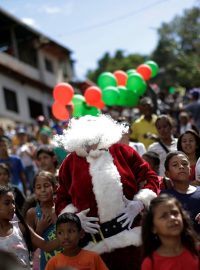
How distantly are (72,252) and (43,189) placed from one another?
1148 millimetres

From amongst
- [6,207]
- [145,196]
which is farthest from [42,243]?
[145,196]

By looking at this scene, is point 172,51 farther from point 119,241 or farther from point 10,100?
point 119,241

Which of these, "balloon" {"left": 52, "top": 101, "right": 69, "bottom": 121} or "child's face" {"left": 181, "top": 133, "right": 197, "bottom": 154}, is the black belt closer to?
"child's face" {"left": 181, "top": 133, "right": 197, "bottom": 154}

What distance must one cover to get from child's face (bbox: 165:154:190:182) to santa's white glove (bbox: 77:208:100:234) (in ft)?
2.73

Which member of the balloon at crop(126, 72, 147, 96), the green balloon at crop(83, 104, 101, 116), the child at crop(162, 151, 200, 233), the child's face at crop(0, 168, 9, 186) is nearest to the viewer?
the child at crop(162, 151, 200, 233)

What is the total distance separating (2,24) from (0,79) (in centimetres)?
364

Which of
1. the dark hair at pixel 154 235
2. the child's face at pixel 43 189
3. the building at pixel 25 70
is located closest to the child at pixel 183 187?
the dark hair at pixel 154 235

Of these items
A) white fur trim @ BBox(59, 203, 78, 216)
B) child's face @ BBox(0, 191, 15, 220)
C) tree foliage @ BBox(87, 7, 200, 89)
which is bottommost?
white fur trim @ BBox(59, 203, 78, 216)

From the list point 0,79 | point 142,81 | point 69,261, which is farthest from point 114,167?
point 0,79

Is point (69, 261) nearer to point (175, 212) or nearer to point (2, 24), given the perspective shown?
point (175, 212)

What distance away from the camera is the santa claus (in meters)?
4.13

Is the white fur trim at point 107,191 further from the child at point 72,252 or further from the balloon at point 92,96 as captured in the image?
the balloon at point 92,96

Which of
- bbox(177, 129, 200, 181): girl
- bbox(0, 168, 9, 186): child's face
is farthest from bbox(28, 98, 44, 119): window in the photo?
bbox(177, 129, 200, 181): girl

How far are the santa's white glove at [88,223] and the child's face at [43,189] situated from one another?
3.10 feet
